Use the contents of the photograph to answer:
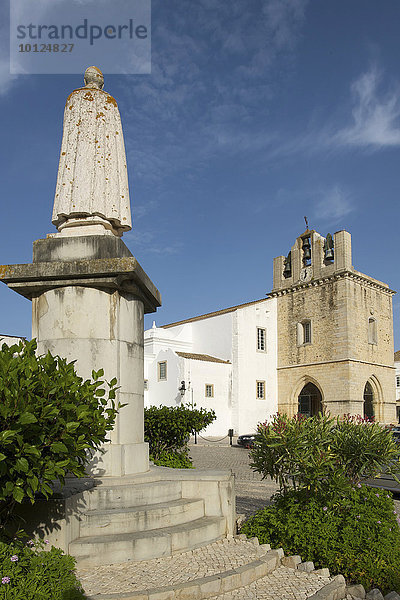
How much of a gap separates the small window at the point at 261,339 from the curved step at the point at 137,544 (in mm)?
31836

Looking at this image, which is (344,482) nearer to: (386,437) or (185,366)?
(386,437)

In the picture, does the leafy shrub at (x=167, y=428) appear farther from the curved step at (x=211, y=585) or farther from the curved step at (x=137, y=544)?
the curved step at (x=211, y=585)

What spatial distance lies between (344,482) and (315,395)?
1360 inches

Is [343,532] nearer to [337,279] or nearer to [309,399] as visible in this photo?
[337,279]

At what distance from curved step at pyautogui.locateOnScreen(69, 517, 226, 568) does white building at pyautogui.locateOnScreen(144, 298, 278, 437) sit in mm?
25034

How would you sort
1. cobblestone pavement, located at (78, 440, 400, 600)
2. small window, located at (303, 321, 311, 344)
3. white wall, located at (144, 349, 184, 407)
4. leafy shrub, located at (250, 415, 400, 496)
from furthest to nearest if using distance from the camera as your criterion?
small window, located at (303, 321, 311, 344) < white wall, located at (144, 349, 184, 407) < leafy shrub, located at (250, 415, 400, 496) < cobblestone pavement, located at (78, 440, 400, 600)

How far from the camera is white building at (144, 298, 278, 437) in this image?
106ft

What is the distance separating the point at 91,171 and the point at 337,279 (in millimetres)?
30219

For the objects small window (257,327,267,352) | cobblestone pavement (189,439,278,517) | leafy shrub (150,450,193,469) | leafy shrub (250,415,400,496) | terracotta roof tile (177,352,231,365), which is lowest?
cobblestone pavement (189,439,278,517)

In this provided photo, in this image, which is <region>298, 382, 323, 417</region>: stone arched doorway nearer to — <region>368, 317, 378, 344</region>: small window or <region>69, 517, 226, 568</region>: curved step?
<region>368, 317, 378, 344</region>: small window

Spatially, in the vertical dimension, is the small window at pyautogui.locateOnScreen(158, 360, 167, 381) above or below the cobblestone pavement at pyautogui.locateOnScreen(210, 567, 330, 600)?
above

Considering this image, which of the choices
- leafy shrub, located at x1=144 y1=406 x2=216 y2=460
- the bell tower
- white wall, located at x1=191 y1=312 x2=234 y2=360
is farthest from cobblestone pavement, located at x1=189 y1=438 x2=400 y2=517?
the bell tower

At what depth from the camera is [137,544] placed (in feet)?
16.5

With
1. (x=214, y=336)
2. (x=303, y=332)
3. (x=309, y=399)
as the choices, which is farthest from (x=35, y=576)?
(x=309, y=399)
